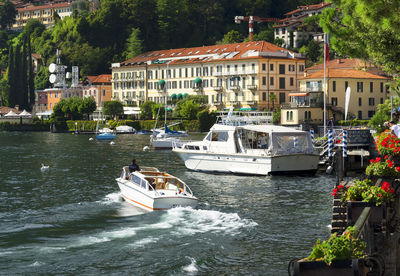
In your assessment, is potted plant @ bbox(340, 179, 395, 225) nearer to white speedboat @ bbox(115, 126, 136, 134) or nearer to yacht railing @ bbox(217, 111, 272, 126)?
yacht railing @ bbox(217, 111, 272, 126)

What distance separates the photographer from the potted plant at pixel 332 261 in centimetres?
1225

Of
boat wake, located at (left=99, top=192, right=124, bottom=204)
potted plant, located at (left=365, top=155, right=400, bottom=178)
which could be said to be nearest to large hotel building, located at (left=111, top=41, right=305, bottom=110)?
boat wake, located at (left=99, top=192, right=124, bottom=204)

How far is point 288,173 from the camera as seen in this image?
51344 millimetres

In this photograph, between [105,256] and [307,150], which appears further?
[307,150]

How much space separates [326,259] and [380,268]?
148 cm

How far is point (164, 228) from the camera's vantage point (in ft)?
98.5

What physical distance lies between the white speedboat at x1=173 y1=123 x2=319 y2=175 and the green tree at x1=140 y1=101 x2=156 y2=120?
9622cm

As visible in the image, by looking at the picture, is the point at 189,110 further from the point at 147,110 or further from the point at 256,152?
the point at 256,152

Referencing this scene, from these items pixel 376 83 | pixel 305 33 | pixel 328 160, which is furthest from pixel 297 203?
pixel 305 33

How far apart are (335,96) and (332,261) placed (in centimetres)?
10383

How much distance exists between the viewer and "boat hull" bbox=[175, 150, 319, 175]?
50.9 metres

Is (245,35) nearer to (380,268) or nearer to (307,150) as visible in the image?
(307,150)

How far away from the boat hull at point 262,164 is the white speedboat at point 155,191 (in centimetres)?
1525

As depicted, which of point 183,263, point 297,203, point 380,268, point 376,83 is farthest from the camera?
point 376,83
